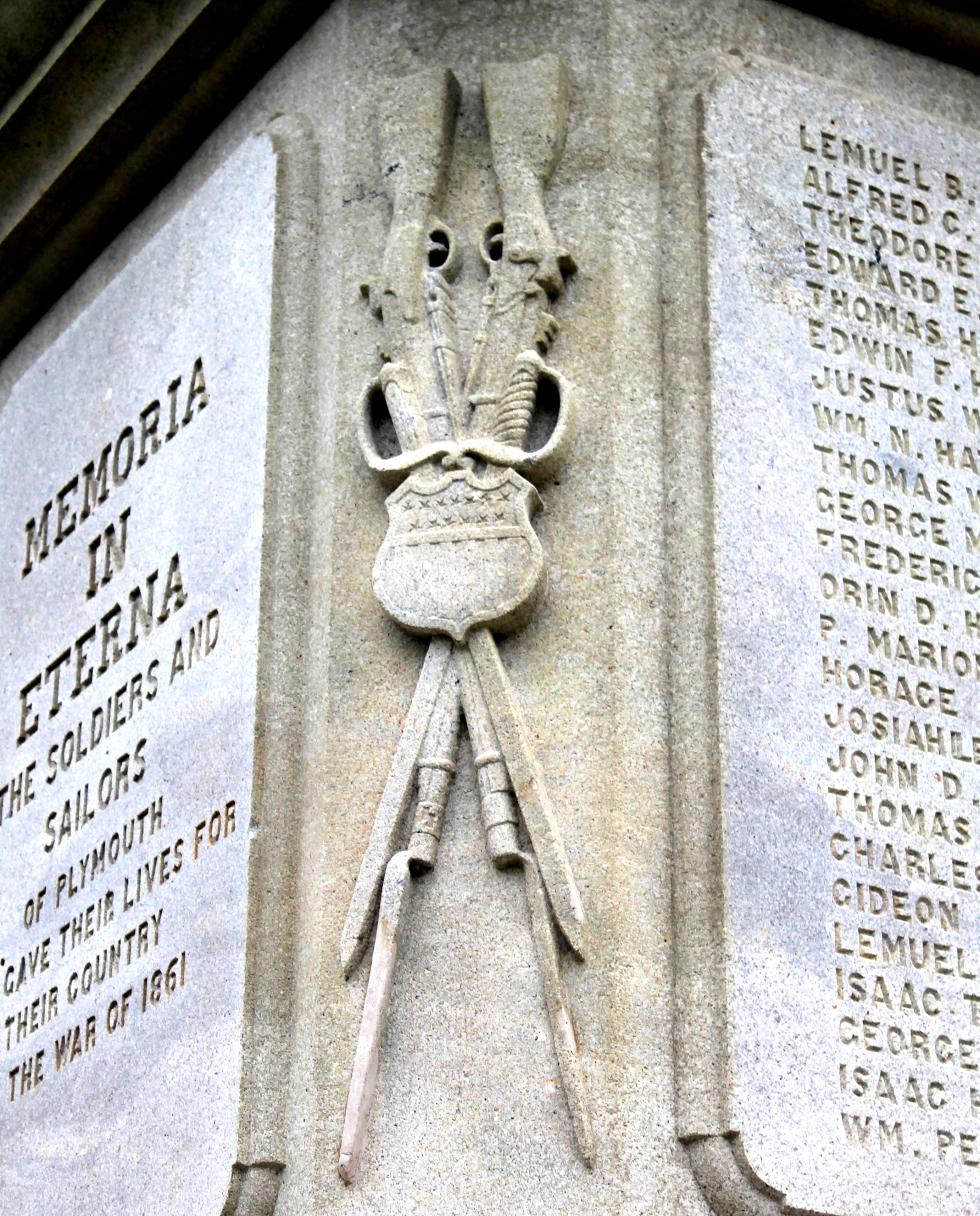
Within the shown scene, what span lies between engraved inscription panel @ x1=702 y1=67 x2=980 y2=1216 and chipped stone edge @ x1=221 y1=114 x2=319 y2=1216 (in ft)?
3.62

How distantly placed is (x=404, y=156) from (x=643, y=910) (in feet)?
7.32

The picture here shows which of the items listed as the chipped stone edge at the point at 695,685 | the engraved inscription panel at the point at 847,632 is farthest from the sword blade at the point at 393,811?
the engraved inscription panel at the point at 847,632

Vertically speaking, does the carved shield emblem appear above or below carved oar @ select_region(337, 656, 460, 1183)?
above

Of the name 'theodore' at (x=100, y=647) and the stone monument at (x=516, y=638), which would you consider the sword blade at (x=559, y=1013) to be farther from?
the name 'theodore' at (x=100, y=647)

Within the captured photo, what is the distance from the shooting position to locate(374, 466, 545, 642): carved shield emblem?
7.01 meters

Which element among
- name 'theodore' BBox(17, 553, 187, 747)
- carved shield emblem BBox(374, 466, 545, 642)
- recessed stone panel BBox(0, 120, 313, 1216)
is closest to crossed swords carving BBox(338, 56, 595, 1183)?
carved shield emblem BBox(374, 466, 545, 642)

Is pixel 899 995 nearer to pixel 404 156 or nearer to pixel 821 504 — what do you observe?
pixel 821 504

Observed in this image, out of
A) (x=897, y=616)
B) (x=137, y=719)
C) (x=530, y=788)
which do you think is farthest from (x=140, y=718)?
(x=897, y=616)

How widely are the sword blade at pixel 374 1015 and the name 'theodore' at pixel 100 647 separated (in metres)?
1.37

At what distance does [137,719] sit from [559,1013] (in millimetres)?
1864

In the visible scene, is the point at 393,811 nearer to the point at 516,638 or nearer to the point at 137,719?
the point at 516,638

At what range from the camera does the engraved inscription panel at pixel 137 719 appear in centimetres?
721

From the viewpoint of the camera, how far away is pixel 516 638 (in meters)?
7.06

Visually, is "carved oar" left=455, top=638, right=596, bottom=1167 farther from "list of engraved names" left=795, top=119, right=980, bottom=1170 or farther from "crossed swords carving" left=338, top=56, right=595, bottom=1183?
"list of engraved names" left=795, top=119, right=980, bottom=1170
